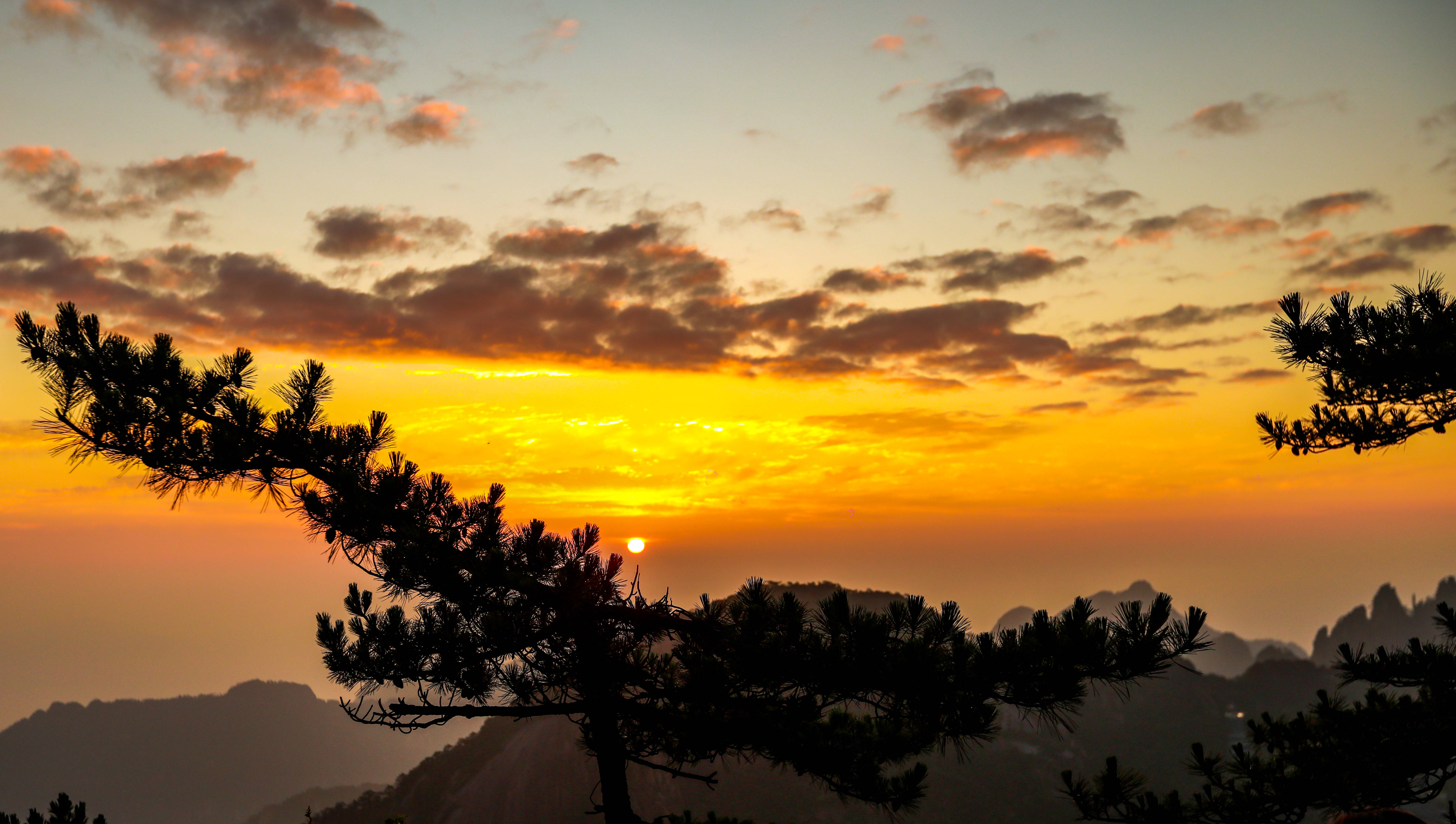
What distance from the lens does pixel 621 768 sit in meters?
9.91

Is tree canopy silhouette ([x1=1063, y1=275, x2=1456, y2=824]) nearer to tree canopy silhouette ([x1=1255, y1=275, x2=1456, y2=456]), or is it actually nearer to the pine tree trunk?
tree canopy silhouette ([x1=1255, y1=275, x2=1456, y2=456])

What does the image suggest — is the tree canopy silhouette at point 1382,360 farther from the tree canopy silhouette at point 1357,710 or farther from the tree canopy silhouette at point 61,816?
the tree canopy silhouette at point 61,816

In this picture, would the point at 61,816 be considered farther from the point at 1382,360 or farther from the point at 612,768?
the point at 1382,360

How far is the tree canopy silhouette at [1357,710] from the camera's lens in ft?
36.1

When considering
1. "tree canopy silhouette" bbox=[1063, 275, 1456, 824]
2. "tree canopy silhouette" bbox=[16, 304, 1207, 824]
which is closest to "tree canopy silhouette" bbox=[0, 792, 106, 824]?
"tree canopy silhouette" bbox=[16, 304, 1207, 824]

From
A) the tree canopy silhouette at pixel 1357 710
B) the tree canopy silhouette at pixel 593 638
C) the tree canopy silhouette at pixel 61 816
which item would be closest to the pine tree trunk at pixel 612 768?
the tree canopy silhouette at pixel 593 638

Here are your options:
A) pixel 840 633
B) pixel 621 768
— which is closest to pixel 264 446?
pixel 621 768

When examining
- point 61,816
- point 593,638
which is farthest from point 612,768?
point 61,816

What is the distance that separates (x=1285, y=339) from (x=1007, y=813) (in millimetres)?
145163

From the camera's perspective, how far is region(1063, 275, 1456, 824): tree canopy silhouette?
36.1 feet

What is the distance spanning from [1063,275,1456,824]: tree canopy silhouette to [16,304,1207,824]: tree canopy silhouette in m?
4.54

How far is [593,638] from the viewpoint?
9.57 metres

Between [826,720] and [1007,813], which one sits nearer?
[826,720]

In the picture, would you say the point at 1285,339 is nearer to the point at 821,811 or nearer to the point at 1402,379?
the point at 1402,379
